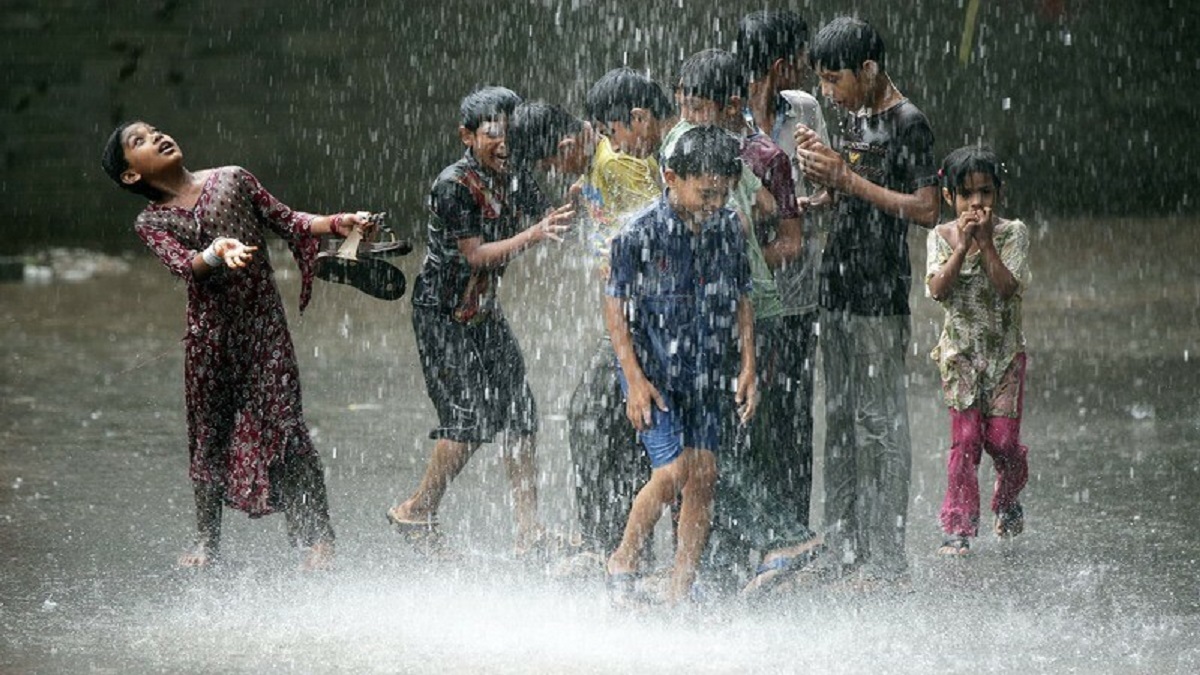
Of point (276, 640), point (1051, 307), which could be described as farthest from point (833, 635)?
point (1051, 307)

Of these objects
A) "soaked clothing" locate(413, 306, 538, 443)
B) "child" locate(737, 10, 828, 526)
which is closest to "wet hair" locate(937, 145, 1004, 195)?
"child" locate(737, 10, 828, 526)

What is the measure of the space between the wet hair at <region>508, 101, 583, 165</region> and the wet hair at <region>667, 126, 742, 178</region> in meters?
0.57

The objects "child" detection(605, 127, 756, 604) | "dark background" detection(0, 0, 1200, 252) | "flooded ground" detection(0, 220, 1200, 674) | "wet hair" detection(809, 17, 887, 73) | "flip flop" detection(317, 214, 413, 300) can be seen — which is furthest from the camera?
"dark background" detection(0, 0, 1200, 252)

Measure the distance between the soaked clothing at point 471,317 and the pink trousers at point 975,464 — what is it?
1.27 metres

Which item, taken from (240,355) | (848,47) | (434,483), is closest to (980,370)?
(848,47)

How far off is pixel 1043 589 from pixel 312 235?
7.57 ft

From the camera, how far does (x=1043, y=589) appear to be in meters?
5.21

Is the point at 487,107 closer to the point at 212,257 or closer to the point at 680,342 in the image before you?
the point at 212,257

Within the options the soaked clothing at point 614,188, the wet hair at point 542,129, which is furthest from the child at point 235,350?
the soaked clothing at point 614,188

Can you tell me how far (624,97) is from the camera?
5.12 metres

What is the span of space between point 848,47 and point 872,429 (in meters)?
1.05

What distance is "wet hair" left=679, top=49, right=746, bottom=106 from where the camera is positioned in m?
5.02

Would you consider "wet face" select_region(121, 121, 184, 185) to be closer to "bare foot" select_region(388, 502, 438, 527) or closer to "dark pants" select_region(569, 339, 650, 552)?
"bare foot" select_region(388, 502, 438, 527)

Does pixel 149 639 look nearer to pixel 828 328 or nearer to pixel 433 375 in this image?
pixel 433 375
